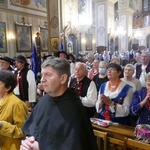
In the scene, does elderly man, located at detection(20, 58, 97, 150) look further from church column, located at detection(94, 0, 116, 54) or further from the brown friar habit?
church column, located at detection(94, 0, 116, 54)

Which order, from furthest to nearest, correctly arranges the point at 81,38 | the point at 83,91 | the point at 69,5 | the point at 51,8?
the point at 81,38 → the point at 69,5 → the point at 51,8 → the point at 83,91

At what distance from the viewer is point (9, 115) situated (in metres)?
2.24

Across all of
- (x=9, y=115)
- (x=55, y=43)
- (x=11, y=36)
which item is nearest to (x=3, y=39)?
(x=11, y=36)

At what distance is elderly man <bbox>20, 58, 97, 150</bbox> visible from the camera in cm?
156

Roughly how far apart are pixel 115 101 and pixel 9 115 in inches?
66.7

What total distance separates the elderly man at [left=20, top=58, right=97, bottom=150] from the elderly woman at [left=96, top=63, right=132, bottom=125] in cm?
142

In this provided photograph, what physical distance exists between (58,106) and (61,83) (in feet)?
0.65

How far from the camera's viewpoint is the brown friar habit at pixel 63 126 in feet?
5.09

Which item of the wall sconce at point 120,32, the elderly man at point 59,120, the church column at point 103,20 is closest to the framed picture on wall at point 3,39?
the church column at point 103,20

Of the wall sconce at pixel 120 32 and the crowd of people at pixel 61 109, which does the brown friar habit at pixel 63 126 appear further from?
the wall sconce at pixel 120 32

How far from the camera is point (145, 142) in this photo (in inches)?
92.4

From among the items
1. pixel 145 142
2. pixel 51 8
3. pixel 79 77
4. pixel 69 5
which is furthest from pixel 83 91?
pixel 69 5

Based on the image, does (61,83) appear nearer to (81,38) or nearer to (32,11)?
(32,11)

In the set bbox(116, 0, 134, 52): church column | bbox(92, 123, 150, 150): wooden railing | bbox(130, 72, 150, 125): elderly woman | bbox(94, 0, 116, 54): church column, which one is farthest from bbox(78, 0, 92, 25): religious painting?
bbox(92, 123, 150, 150): wooden railing
